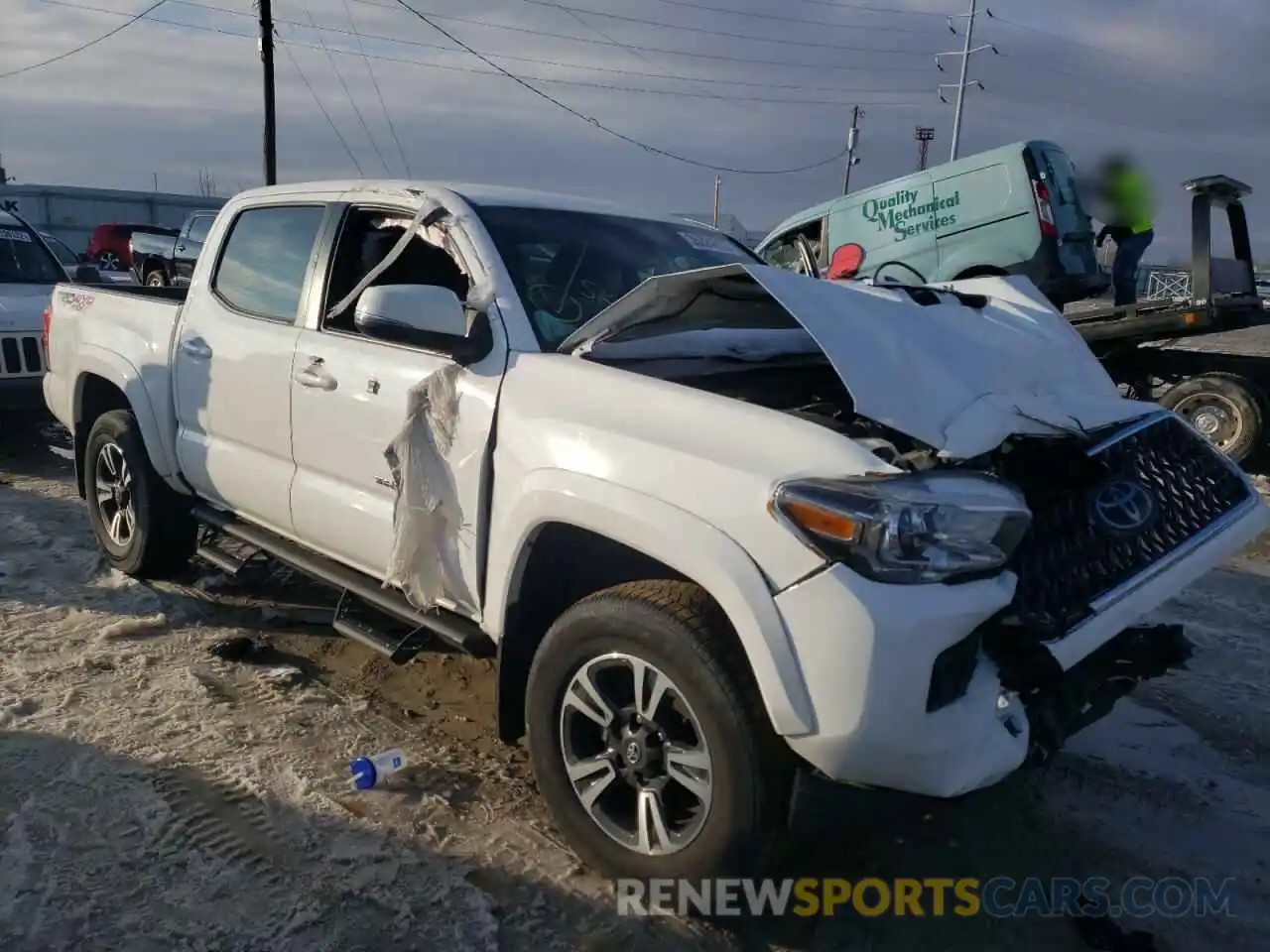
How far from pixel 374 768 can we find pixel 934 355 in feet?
7.12

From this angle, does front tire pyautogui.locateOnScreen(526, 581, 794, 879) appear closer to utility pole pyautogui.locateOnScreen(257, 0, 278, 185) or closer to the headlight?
the headlight

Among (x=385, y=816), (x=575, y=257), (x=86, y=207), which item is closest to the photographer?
(x=385, y=816)

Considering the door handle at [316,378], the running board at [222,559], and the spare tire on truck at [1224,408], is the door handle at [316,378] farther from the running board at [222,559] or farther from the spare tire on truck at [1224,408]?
the spare tire on truck at [1224,408]

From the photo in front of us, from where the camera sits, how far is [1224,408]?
28.9ft

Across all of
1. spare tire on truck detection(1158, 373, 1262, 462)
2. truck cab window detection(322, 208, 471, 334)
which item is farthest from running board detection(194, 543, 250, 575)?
spare tire on truck detection(1158, 373, 1262, 462)

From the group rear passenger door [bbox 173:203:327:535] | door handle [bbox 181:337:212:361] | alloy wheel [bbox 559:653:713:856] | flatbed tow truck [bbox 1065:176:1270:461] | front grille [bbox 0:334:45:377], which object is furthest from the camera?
flatbed tow truck [bbox 1065:176:1270:461]

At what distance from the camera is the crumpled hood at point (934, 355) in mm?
2678

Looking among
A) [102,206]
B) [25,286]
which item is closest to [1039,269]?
[25,286]

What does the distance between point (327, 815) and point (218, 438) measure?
75.7 inches

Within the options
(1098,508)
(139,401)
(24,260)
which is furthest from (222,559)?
(24,260)

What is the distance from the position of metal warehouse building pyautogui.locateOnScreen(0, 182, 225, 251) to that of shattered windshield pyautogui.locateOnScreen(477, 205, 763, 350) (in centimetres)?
3487

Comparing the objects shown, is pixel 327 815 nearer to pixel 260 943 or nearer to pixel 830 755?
pixel 260 943

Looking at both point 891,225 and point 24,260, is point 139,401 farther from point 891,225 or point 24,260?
point 891,225

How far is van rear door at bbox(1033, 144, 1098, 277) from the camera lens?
9.16 meters
